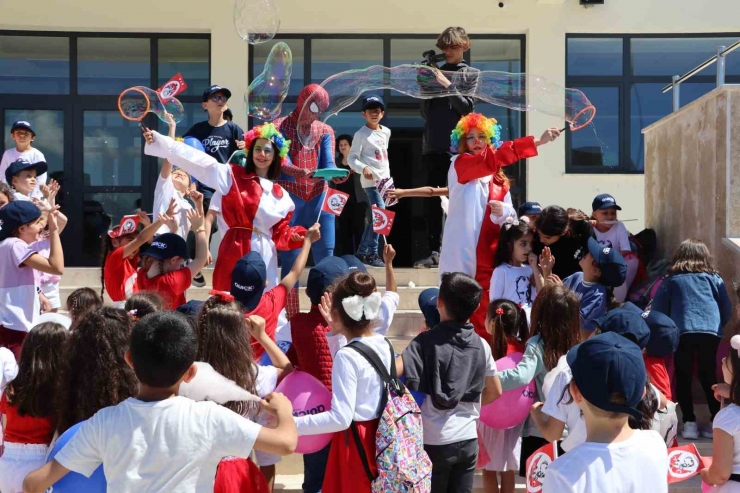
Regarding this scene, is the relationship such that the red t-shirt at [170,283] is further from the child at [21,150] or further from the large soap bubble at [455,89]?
the child at [21,150]

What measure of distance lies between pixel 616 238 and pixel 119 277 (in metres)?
3.95

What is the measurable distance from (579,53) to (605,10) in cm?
66

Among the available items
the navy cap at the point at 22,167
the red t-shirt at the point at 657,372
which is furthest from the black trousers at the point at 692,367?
the navy cap at the point at 22,167

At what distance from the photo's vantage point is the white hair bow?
3768 millimetres

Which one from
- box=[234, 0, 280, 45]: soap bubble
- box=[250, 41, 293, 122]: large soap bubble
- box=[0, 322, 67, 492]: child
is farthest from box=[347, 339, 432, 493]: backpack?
box=[234, 0, 280, 45]: soap bubble

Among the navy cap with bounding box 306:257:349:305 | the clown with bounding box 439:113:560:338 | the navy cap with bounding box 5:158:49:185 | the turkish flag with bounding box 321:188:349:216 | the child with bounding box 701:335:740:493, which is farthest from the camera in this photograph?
the navy cap with bounding box 5:158:49:185

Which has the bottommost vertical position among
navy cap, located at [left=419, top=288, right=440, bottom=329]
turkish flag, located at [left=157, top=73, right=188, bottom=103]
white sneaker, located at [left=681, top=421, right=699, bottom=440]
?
white sneaker, located at [left=681, top=421, right=699, bottom=440]

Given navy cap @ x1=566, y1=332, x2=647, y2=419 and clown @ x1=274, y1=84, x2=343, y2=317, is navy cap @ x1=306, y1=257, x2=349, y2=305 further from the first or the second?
clown @ x1=274, y1=84, x2=343, y2=317

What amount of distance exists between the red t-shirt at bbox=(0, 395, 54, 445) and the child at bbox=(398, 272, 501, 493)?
1.51m

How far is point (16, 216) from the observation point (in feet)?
17.6

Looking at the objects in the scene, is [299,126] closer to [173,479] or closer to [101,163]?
[173,479]

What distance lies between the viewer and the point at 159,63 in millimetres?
12109

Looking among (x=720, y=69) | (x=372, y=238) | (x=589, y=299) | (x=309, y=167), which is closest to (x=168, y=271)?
(x=309, y=167)

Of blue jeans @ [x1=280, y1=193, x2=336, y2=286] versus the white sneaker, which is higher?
blue jeans @ [x1=280, y1=193, x2=336, y2=286]
